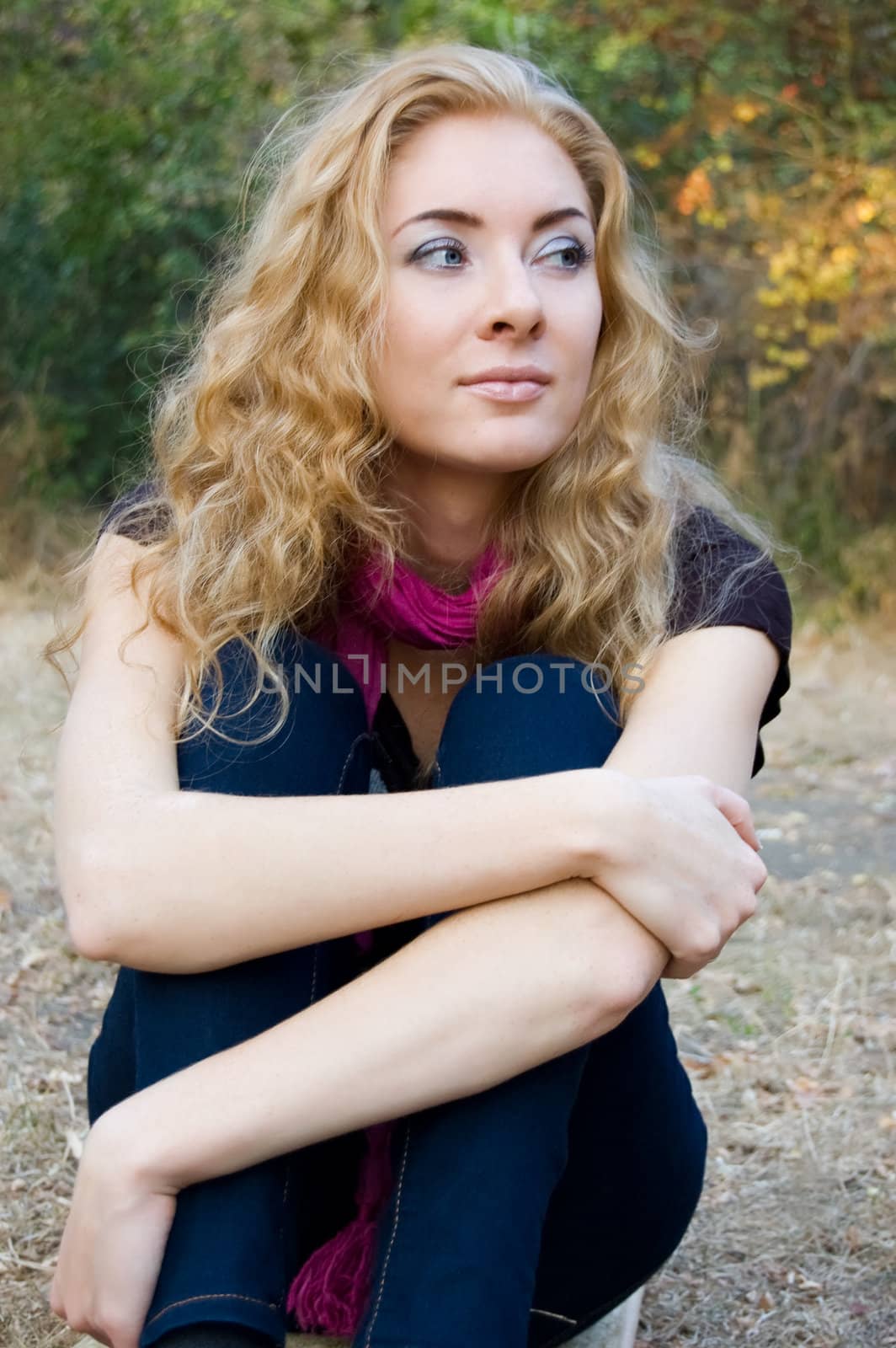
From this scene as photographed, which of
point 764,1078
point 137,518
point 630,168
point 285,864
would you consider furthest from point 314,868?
point 630,168

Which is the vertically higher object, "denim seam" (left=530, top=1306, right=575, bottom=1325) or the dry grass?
"denim seam" (left=530, top=1306, right=575, bottom=1325)

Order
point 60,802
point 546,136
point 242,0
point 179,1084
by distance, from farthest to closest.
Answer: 1. point 242,0
2. point 546,136
3. point 60,802
4. point 179,1084

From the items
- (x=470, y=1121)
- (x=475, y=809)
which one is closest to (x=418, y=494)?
(x=475, y=809)

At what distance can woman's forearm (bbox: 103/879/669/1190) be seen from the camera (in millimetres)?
1455

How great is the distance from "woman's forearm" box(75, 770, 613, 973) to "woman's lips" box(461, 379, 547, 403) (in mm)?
521

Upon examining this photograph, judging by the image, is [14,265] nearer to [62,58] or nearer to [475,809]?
[62,58]

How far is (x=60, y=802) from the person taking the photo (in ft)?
5.43

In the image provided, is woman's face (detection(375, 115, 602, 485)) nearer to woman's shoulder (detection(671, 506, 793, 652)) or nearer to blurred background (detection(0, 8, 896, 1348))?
woman's shoulder (detection(671, 506, 793, 652))

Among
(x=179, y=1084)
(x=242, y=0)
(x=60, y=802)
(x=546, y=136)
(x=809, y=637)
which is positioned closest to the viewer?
(x=179, y=1084)

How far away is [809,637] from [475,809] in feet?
15.5

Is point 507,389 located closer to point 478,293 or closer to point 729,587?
point 478,293

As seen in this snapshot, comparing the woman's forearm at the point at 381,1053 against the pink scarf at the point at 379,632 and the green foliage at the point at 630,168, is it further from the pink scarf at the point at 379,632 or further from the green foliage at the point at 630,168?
the green foliage at the point at 630,168

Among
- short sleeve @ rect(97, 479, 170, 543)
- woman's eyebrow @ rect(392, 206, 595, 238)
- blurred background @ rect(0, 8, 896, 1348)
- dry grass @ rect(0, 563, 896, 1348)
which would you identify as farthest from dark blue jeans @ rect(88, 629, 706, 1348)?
blurred background @ rect(0, 8, 896, 1348)

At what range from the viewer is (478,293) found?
6.05ft
